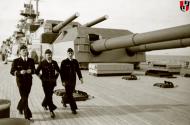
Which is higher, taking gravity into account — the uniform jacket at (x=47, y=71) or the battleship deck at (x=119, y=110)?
the uniform jacket at (x=47, y=71)

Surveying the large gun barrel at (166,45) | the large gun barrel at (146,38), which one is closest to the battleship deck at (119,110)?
the large gun barrel at (146,38)

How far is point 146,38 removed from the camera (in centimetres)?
1052

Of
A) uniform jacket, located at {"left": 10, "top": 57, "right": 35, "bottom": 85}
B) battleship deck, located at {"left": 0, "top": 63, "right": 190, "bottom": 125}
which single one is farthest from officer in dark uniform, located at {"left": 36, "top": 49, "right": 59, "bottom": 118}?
battleship deck, located at {"left": 0, "top": 63, "right": 190, "bottom": 125}

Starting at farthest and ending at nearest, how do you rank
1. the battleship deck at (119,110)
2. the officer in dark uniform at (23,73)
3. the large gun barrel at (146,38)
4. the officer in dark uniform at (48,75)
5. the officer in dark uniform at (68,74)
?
the large gun barrel at (146,38), the officer in dark uniform at (68,74), the officer in dark uniform at (48,75), the officer in dark uniform at (23,73), the battleship deck at (119,110)

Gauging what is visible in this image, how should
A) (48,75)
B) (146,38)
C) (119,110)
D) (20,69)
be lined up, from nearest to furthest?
(20,69), (48,75), (119,110), (146,38)

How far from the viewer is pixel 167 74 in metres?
12.9

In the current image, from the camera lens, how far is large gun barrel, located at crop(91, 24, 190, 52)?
8406 mm

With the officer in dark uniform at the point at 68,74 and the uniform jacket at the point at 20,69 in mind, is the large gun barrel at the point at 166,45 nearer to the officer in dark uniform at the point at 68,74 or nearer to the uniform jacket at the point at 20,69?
the officer in dark uniform at the point at 68,74

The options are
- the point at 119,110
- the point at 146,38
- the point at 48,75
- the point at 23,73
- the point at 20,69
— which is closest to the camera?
the point at 23,73

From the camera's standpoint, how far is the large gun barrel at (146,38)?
8406 millimetres

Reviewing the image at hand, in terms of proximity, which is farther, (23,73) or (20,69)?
(20,69)

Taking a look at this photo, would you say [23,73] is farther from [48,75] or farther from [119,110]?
[119,110]

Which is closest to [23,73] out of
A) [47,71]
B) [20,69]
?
[20,69]

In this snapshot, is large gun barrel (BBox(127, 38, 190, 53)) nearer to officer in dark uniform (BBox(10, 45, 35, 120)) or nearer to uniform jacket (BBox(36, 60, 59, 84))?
uniform jacket (BBox(36, 60, 59, 84))
